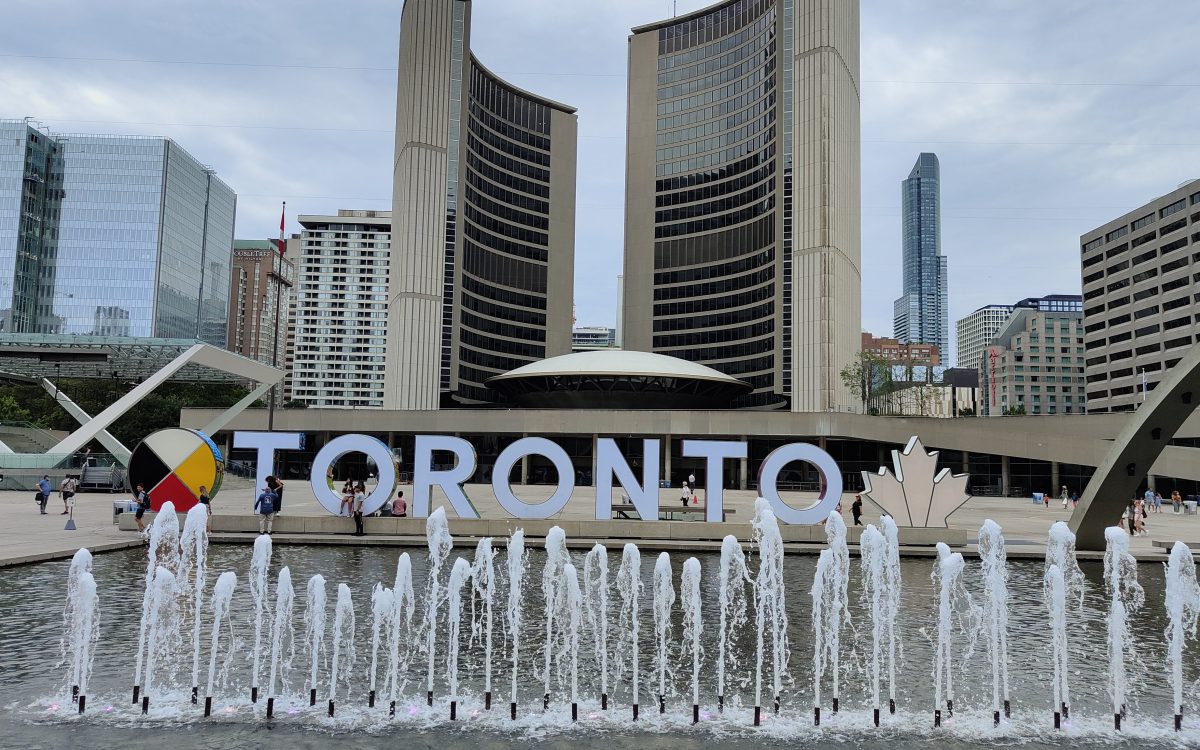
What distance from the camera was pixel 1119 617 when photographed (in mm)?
10289

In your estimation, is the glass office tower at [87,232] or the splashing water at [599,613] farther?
the glass office tower at [87,232]

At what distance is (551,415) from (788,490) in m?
19.2

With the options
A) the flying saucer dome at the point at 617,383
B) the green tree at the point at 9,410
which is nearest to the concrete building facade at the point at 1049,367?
the flying saucer dome at the point at 617,383

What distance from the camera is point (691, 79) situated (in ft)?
355

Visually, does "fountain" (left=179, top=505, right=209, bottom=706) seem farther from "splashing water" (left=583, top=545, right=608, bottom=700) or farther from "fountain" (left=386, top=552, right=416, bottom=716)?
"splashing water" (left=583, top=545, right=608, bottom=700)

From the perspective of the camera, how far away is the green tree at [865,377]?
81.9 metres

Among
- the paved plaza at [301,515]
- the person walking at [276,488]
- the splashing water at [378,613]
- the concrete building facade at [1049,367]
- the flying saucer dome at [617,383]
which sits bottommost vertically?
the paved plaza at [301,515]

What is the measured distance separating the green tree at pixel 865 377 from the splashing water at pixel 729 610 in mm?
65879

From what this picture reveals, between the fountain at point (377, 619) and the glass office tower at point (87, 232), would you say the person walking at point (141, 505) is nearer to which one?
the fountain at point (377, 619)

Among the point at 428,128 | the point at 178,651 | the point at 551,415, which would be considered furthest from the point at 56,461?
the point at 428,128

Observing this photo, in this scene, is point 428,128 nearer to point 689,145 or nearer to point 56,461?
point 689,145

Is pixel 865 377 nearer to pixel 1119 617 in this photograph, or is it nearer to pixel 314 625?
pixel 1119 617

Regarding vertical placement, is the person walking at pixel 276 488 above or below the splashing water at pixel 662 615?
above

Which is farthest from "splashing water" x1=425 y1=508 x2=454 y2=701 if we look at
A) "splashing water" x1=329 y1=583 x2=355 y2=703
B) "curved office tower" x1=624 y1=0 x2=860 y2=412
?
"curved office tower" x1=624 y1=0 x2=860 y2=412
